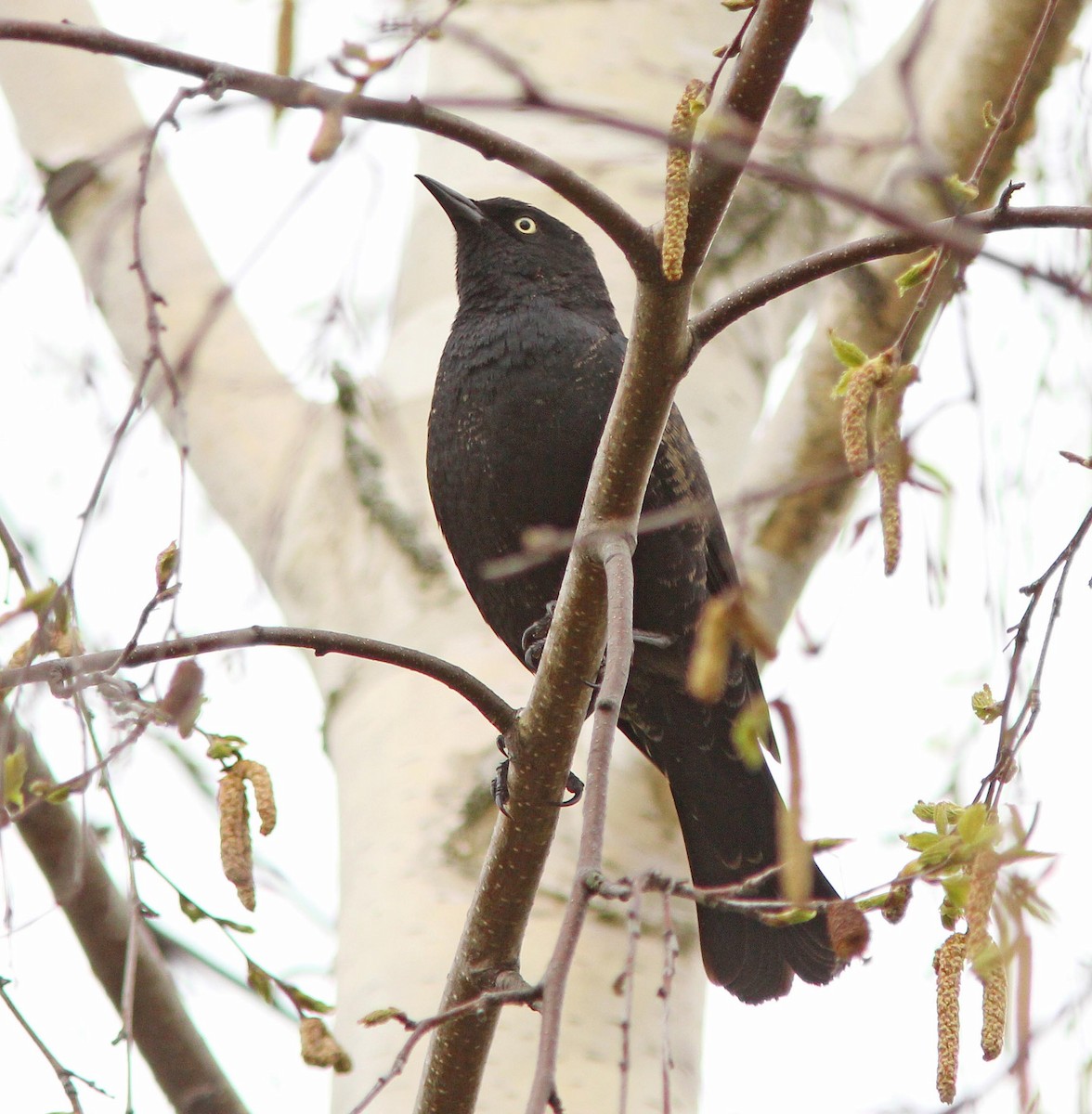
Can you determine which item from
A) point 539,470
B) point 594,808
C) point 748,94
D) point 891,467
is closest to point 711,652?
point 594,808

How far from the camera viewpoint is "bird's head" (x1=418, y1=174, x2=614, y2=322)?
154 inches

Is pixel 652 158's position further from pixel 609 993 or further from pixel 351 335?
pixel 609 993

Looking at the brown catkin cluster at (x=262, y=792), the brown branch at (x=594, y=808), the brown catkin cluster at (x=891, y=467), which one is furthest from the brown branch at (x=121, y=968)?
the brown catkin cluster at (x=891, y=467)

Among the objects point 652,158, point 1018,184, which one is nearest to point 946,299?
point 1018,184

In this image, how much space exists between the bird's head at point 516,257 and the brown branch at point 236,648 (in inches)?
68.2

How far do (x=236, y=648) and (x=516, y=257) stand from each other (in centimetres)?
214

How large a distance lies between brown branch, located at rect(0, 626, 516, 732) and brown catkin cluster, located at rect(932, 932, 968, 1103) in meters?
0.85

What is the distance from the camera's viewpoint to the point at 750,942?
3762 millimetres

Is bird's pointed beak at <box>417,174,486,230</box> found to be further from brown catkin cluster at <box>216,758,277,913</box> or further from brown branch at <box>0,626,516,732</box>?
brown catkin cluster at <box>216,758,277,913</box>

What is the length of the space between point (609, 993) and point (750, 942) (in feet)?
1.83

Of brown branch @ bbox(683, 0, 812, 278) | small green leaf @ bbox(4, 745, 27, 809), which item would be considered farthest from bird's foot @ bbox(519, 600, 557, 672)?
brown branch @ bbox(683, 0, 812, 278)

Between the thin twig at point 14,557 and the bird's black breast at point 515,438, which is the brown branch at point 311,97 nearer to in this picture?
the thin twig at point 14,557

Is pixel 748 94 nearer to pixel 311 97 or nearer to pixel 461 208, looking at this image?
pixel 311 97

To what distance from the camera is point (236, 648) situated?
2172mm
